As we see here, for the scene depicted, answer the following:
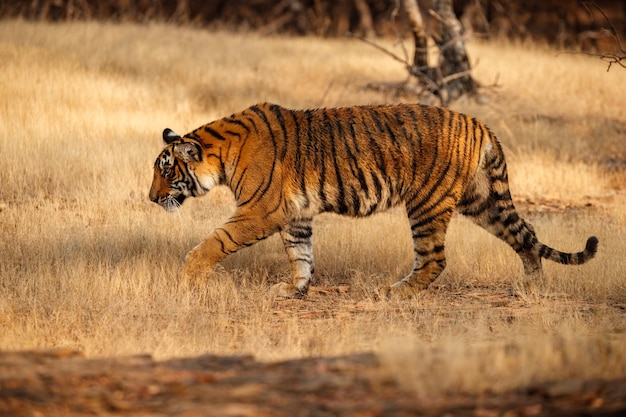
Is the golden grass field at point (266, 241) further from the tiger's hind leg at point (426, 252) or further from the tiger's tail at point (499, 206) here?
the tiger's tail at point (499, 206)

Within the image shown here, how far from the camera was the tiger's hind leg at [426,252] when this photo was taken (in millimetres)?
7875

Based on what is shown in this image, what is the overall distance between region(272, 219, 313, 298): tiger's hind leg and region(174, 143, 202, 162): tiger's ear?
96 centimetres

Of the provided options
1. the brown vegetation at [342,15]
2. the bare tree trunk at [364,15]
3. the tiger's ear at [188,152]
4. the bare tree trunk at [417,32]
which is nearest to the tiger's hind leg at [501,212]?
the tiger's ear at [188,152]

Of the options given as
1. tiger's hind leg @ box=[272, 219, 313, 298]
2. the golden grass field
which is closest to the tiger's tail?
the golden grass field

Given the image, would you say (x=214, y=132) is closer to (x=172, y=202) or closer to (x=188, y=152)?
(x=188, y=152)

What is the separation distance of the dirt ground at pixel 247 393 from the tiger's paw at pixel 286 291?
139 inches

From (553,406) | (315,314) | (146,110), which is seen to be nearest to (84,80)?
(146,110)

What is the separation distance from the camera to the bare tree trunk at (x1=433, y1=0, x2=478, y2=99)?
16078 mm

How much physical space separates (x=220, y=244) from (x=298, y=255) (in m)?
0.83

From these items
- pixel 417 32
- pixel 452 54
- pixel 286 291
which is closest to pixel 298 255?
pixel 286 291

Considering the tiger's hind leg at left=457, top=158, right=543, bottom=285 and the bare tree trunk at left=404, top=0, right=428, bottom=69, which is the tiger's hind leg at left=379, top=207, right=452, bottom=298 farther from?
the bare tree trunk at left=404, top=0, right=428, bottom=69

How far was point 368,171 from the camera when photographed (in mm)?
7797

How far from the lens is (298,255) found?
815 centimetres

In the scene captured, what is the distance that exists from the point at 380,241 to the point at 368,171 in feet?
5.11
